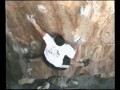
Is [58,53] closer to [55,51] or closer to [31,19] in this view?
[55,51]

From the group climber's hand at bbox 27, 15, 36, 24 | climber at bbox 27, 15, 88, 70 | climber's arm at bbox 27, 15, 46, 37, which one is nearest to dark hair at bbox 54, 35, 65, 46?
climber at bbox 27, 15, 88, 70

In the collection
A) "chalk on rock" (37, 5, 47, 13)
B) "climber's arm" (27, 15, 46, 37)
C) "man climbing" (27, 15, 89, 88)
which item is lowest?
"man climbing" (27, 15, 89, 88)

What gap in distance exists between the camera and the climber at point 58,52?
125 inches

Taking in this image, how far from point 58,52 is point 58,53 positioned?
0.01 meters

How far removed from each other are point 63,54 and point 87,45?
28 centimetres

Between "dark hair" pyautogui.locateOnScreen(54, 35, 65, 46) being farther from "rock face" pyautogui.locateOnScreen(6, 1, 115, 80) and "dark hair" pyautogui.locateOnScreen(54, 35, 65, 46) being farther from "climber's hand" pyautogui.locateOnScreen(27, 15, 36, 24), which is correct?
"climber's hand" pyautogui.locateOnScreen(27, 15, 36, 24)

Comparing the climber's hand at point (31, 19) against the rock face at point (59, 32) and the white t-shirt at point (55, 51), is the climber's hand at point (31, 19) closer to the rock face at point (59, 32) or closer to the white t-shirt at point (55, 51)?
the rock face at point (59, 32)

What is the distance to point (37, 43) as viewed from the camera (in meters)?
3.19

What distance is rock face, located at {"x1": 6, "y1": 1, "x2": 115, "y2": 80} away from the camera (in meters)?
3.13

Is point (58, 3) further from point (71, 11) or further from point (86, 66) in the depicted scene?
point (86, 66)

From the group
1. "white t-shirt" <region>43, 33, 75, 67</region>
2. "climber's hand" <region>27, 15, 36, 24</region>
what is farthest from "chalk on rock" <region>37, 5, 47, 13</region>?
"white t-shirt" <region>43, 33, 75, 67</region>

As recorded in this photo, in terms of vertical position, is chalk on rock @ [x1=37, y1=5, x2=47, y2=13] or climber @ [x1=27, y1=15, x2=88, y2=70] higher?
chalk on rock @ [x1=37, y1=5, x2=47, y2=13]

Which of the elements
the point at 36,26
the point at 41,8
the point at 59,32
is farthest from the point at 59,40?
the point at 41,8

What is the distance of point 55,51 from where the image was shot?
320 centimetres
